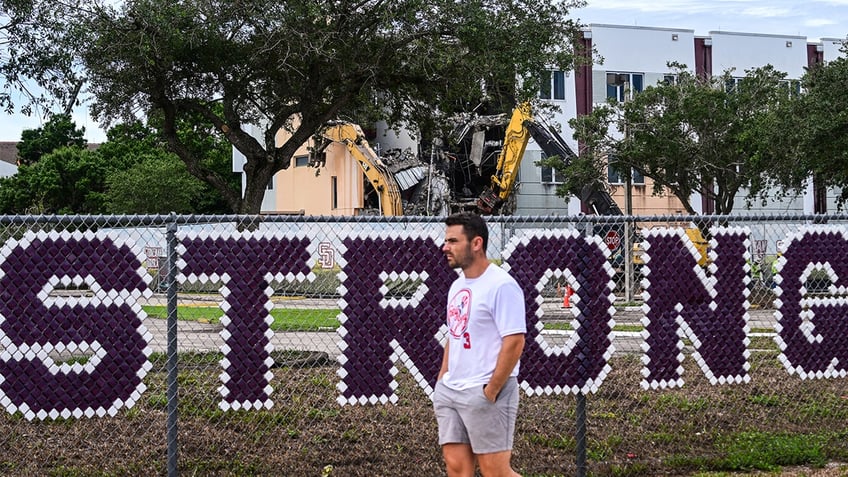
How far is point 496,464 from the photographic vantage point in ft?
A: 17.5

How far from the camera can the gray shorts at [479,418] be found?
17.4 feet

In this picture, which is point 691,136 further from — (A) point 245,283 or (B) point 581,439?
(A) point 245,283

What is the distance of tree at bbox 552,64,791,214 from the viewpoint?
32.5 meters

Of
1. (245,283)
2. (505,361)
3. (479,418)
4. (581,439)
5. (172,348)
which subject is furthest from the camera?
(581,439)

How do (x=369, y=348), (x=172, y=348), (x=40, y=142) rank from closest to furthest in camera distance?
(x=172, y=348) → (x=369, y=348) → (x=40, y=142)

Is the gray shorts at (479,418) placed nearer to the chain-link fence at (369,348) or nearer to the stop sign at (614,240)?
the chain-link fence at (369,348)

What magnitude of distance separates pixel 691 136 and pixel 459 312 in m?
29.8

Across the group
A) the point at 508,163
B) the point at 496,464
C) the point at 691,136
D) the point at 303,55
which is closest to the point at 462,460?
the point at 496,464

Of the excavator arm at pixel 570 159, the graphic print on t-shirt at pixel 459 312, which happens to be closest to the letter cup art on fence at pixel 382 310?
the graphic print on t-shirt at pixel 459 312

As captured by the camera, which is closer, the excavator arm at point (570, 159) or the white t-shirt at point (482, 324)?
the white t-shirt at point (482, 324)

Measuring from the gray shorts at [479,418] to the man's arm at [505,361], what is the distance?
87mm

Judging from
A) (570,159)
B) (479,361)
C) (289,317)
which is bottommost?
(289,317)

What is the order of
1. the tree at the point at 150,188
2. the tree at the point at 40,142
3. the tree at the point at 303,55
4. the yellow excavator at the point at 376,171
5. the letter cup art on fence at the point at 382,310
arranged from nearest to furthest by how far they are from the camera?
the letter cup art on fence at the point at 382,310 → the tree at the point at 303,55 → the yellow excavator at the point at 376,171 → the tree at the point at 150,188 → the tree at the point at 40,142

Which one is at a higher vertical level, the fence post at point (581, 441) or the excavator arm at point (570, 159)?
the excavator arm at point (570, 159)
